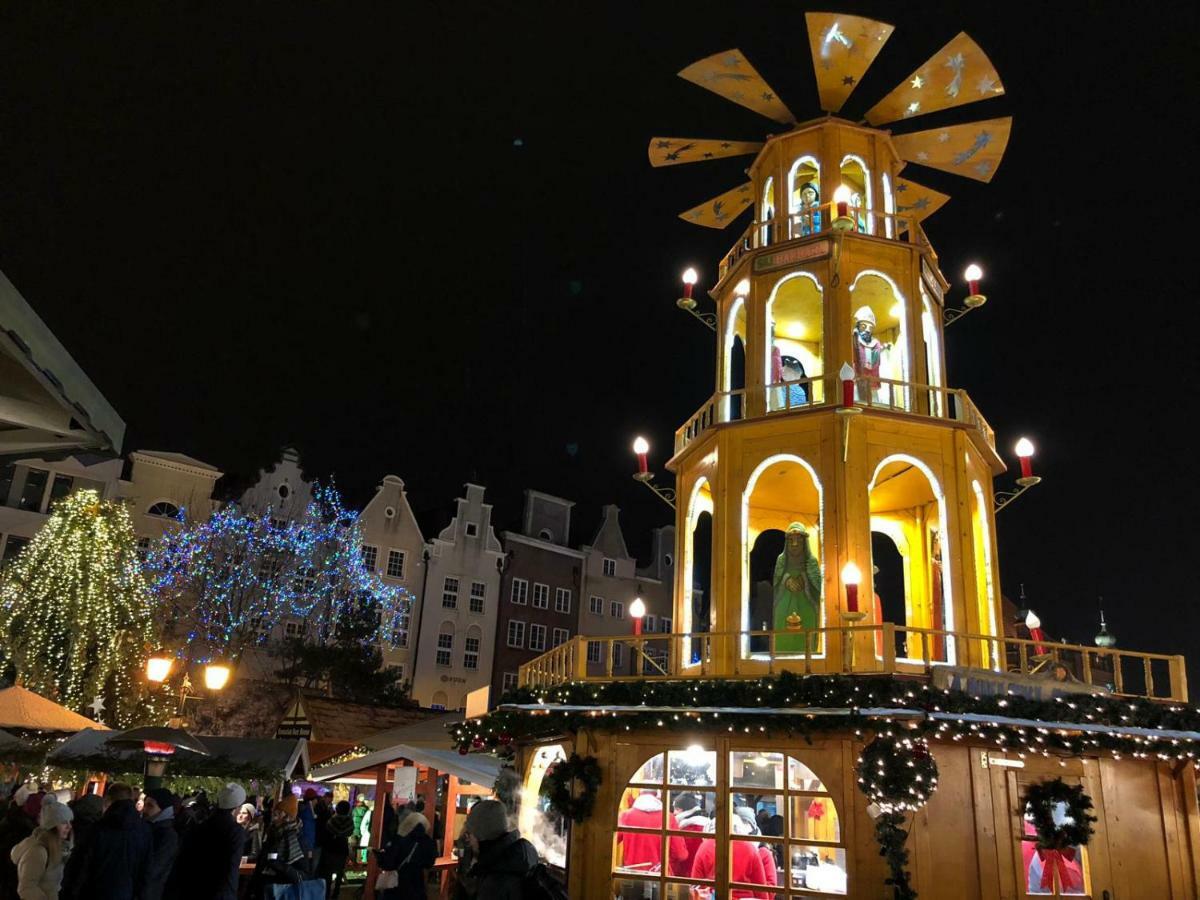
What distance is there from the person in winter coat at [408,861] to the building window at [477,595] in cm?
3462

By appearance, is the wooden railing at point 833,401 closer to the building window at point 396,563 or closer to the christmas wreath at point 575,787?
the christmas wreath at point 575,787

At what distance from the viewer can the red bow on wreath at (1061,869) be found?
41.5 feet

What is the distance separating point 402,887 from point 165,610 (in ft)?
87.2

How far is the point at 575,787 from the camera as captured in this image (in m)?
14.0

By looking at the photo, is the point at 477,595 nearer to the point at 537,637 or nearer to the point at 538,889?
the point at 537,637

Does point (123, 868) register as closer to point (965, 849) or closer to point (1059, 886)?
point (965, 849)

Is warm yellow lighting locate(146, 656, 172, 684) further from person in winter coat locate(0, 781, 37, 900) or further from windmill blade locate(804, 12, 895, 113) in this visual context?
windmill blade locate(804, 12, 895, 113)

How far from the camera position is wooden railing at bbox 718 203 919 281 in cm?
1756

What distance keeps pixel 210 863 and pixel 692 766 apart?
7526 millimetres

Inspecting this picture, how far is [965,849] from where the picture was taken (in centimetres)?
1228

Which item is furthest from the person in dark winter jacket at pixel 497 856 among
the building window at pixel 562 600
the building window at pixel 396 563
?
the building window at pixel 562 600

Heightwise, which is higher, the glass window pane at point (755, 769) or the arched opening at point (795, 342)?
the arched opening at point (795, 342)

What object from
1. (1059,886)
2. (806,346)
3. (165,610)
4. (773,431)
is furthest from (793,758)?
(165,610)

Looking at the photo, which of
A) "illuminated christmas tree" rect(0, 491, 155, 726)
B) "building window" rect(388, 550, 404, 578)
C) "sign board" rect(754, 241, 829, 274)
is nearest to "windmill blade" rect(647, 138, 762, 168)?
"sign board" rect(754, 241, 829, 274)
